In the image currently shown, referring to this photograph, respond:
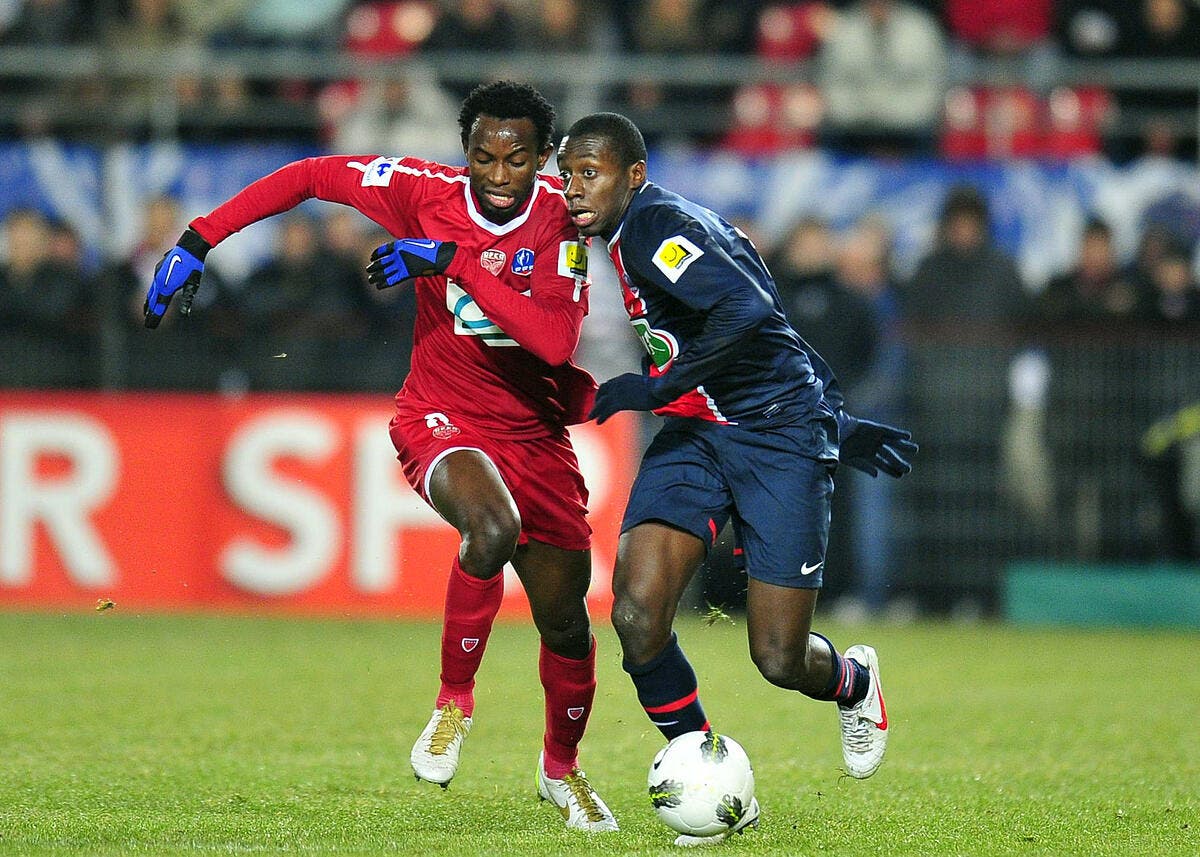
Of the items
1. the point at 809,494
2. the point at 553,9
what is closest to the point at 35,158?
the point at 553,9

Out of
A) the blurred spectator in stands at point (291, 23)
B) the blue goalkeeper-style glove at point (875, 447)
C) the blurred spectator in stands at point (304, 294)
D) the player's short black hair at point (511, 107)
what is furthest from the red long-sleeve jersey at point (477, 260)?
the blurred spectator in stands at point (291, 23)

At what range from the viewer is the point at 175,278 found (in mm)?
5887

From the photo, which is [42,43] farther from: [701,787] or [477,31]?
[701,787]

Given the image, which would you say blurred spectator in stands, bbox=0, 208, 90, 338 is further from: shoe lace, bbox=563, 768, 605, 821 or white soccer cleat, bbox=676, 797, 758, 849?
white soccer cleat, bbox=676, 797, 758, 849

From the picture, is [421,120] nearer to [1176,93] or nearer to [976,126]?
[976,126]

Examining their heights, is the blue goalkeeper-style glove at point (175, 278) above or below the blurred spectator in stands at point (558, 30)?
below

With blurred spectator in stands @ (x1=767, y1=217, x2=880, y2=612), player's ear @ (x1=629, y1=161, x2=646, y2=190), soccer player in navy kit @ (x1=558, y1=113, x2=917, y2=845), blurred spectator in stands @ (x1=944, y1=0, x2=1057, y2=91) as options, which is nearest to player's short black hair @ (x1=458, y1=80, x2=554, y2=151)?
soccer player in navy kit @ (x1=558, y1=113, x2=917, y2=845)

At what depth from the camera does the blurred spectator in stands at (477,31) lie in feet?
43.8

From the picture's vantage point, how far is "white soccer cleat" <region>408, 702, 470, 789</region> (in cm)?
564

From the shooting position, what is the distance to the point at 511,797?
6.13 m

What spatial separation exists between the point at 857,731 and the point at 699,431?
1149mm

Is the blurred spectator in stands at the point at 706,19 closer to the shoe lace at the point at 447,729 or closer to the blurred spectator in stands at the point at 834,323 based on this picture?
the blurred spectator in stands at the point at 834,323

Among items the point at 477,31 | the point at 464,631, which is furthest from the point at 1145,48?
the point at 464,631

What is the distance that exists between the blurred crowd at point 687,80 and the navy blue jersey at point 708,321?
727cm
